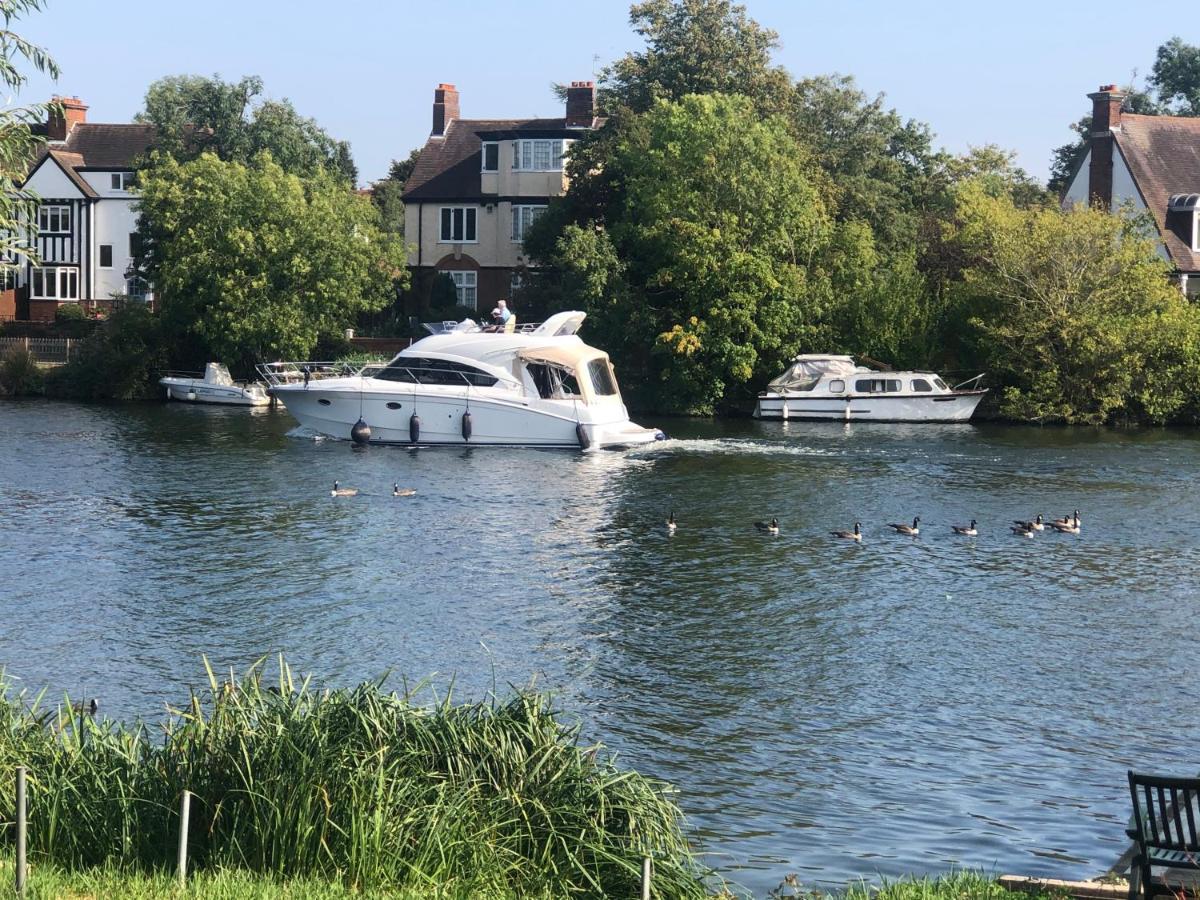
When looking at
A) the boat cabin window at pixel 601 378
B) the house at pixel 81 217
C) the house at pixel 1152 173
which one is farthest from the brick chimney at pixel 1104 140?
the house at pixel 81 217

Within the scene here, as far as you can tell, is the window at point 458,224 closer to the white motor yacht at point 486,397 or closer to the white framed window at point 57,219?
the white framed window at point 57,219

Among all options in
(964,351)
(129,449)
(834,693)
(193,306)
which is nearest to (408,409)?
(129,449)

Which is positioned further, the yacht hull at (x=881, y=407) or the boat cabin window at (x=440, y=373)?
the yacht hull at (x=881, y=407)

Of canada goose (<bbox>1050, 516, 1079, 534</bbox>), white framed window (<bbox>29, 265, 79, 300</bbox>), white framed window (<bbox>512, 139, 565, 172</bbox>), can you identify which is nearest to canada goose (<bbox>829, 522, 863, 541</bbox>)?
canada goose (<bbox>1050, 516, 1079, 534</bbox>)

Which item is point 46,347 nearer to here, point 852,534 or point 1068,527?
point 852,534

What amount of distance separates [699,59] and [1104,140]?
18770 millimetres

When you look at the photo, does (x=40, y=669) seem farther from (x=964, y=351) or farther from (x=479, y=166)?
(x=479, y=166)

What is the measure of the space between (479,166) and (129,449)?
34699 millimetres

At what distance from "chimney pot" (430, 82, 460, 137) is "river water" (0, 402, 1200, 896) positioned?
125ft

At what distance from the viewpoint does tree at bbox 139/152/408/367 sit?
66.4 metres

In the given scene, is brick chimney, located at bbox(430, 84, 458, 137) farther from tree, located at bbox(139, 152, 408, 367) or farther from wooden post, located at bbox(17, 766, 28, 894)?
wooden post, located at bbox(17, 766, 28, 894)

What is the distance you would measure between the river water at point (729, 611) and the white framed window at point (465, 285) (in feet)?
99.9

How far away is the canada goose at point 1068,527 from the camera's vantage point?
3506 centimetres

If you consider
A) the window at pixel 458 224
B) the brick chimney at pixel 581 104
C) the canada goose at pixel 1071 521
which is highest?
the brick chimney at pixel 581 104
